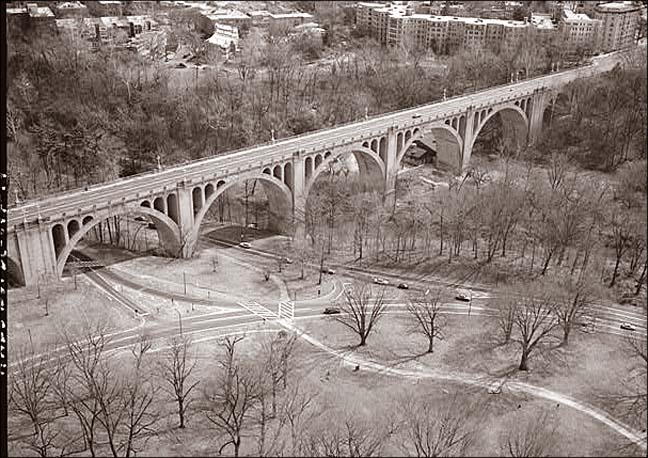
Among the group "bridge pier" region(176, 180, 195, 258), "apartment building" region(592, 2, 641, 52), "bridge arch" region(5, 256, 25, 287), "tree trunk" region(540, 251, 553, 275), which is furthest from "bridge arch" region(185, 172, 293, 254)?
"apartment building" region(592, 2, 641, 52)

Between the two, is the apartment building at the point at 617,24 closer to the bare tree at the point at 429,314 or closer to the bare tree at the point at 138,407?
the bare tree at the point at 429,314

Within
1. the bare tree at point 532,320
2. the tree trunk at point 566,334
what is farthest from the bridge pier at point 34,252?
the tree trunk at point 566,334

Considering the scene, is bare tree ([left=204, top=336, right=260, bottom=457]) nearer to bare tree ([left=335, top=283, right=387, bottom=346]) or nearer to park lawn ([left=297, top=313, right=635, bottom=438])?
park lawn ([left=297, top=313, right=635, bottom=438])

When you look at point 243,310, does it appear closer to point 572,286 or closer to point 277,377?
point 277,377

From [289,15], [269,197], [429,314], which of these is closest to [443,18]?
[289,15]

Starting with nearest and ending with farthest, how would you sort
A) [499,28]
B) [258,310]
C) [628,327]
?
[628,327] < [258,310] < [499,28]

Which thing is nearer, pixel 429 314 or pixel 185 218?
pixel 429 314

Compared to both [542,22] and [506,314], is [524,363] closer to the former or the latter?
[506,314]
